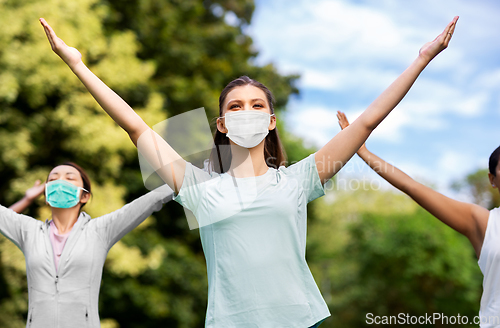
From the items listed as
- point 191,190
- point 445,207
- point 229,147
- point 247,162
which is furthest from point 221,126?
point 445,207

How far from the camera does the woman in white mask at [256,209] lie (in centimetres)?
217

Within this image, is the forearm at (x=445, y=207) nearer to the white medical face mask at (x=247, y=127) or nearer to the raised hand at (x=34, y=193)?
the white medical face mask at (x=247, y=127)

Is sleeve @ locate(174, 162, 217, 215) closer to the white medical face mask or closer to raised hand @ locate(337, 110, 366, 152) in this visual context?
the white medical face mask

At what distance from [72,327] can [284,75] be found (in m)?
16.6

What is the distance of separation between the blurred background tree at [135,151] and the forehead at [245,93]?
6.64 metres

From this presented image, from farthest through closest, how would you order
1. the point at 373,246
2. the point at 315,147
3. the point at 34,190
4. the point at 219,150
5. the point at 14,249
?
1. the point at 315,147
2. the point at 373,246
3. the point at 14,249
4. the point at 34,190
5. the point at 219,150

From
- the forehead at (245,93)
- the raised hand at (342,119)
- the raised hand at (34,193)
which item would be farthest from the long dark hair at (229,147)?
the raised hand at (34,193)

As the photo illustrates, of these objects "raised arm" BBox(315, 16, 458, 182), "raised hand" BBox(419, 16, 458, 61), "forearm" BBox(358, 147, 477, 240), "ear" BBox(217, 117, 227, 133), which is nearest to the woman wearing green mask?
"ear" BBox(217, 117, 227, 133)

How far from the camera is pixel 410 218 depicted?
910 inches

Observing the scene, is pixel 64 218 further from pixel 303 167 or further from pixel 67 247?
pixel 303 167

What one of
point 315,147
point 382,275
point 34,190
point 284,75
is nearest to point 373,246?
point 382,275

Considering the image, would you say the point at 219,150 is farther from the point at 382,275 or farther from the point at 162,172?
the point at 382,275

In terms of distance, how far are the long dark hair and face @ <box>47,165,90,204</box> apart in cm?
153

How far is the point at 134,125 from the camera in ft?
7.43
